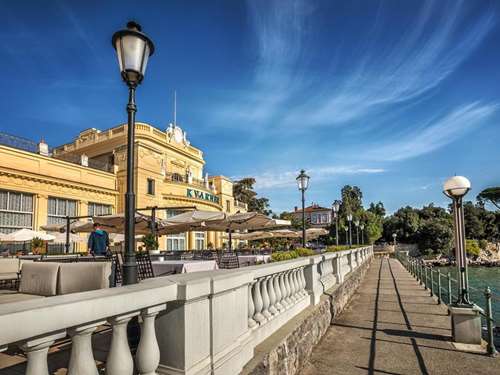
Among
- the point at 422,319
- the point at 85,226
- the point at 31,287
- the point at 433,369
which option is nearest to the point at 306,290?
the point at 433,369

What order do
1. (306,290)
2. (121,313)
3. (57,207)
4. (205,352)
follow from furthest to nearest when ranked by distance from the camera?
(57,207), (306,290), (205,352), (121,313)

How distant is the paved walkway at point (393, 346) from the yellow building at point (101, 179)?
57.9ft

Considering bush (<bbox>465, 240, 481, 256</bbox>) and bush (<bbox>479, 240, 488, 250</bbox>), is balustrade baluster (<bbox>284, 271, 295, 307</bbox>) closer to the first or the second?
bush (<bbox>465, 240, 481, 256</bbox>)

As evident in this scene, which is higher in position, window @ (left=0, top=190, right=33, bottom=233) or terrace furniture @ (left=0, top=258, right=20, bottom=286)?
window @ (left=0, top=190, right=33, bottom=233)

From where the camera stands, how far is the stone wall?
125 inches

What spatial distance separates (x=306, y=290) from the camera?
223 inches

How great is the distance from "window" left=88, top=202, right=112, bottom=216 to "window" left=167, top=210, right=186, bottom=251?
503 cm

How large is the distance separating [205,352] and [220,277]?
539 mm

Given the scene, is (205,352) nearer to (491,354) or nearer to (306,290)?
(306,290)

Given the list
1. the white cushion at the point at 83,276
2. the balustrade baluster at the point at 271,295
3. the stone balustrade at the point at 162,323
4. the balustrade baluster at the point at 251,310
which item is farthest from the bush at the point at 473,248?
the white cushion at the point at 83,276

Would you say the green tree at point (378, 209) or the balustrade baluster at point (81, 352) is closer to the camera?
the balustrade baluster at point (81, 352)

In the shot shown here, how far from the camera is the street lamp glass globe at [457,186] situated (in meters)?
6.11

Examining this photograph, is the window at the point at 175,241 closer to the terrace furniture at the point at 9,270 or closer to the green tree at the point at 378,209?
the terrace furniture at the point at 9,270

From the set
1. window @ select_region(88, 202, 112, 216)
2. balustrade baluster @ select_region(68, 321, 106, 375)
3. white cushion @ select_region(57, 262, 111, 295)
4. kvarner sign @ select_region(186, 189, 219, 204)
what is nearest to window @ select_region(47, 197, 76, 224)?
window @ select_region(88, 202, 112, 216)
